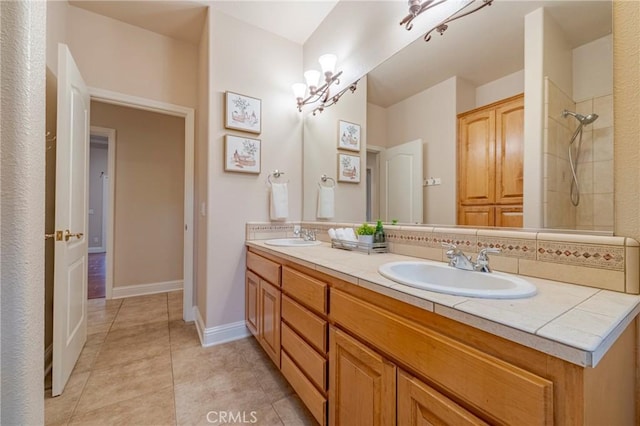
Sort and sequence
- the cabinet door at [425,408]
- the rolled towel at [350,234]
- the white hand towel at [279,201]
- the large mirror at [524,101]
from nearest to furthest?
the cabinet door at [425,408], the large mirror at [524,101], the rolled towel at [350,234], the white hand towel at [279,201]

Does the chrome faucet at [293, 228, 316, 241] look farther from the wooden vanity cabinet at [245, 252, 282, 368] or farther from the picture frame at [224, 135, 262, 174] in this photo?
the picture frame at [224, 135, 262, 174]

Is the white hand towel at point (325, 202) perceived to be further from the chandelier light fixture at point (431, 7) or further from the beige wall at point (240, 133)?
the chandelier light fixture at point (431, 7)

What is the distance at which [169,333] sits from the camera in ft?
7.35

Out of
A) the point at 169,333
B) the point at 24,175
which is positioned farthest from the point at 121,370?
the point at 24,175

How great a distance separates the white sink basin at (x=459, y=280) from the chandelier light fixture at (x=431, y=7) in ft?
3.83

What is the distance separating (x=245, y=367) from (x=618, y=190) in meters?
2.02

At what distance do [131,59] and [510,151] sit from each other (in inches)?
116

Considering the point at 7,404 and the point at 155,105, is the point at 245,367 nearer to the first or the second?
the point at 7,404

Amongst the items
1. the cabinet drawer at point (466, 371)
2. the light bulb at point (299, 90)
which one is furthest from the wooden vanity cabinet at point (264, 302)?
the light bulb at point (299, 90)

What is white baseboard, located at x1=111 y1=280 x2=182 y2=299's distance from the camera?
310cm

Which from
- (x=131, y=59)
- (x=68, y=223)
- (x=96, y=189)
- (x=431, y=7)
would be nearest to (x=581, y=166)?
(x=431, y=7)

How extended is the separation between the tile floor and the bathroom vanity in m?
0.34

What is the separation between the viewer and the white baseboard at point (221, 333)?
6.68 feet

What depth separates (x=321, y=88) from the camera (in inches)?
85.8
